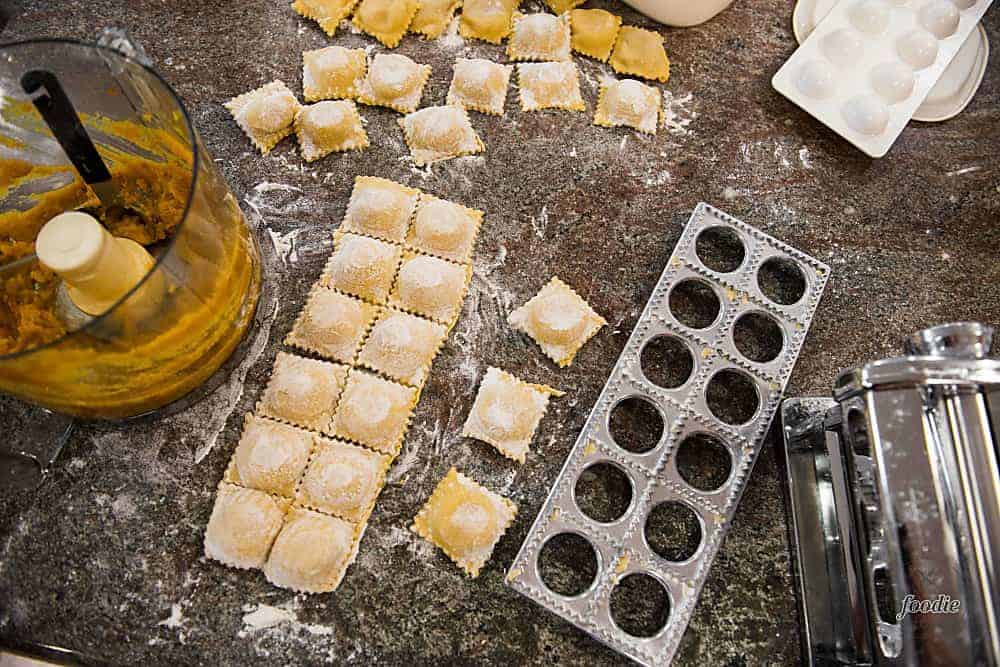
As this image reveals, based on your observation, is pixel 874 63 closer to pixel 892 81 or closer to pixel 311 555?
pixel 892 81

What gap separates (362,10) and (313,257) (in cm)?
61

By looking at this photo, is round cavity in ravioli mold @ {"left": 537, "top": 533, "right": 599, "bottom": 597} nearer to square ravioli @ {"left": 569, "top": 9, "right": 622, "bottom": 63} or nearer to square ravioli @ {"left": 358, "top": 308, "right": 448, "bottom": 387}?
square ravioli @ {"left": 358, "top": 308, "right": 448, "bottom": 387}

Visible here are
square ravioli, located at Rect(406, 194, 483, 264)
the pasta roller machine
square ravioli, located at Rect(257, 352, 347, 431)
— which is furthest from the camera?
square ravioli, located at Rect(406, 194, 483, 264)

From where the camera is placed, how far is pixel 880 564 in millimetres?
1168

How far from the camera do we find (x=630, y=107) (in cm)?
166

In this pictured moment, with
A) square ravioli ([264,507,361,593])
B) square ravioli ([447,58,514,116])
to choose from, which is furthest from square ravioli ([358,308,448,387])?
square ravioli ([447,58,514,116])

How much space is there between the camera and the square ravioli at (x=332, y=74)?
1668mm

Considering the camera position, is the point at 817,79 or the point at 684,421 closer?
the point at 684,421

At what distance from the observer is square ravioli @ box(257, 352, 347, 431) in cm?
143

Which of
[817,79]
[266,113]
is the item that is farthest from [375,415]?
[817,79]

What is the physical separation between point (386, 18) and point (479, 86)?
28cm

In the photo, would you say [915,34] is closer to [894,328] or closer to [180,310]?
[894,328]

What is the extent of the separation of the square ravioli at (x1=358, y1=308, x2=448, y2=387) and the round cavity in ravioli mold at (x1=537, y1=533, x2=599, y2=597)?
40 cm

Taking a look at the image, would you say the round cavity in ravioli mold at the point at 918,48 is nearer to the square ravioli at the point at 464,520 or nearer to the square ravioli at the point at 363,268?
the square ravioli at the point at 363,268
